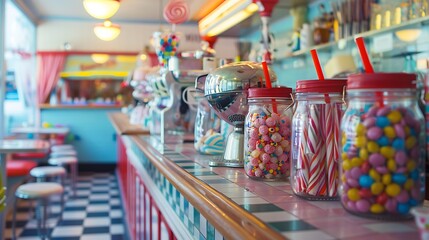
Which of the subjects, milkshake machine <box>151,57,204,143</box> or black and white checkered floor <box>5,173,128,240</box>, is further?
black and white checkered floor <box>5,173,128,240</box>

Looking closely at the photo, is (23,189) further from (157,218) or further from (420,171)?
(420,171)

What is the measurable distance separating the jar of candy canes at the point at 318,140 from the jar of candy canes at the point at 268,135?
0.62 ft

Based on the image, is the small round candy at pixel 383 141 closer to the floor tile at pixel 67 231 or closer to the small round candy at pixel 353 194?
the small round candy at pixel 353 194

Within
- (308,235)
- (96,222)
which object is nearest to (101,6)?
(96,222)

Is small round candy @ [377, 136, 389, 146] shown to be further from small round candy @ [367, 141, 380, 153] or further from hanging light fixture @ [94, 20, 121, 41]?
hanging light fixture @ [94, 20, 121, 41]

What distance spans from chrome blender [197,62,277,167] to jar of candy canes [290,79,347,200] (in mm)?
508

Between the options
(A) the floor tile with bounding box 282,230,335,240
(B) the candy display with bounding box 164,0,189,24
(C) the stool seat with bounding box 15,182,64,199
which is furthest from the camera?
(C) the stool seat with bounding box 15,182,64,199

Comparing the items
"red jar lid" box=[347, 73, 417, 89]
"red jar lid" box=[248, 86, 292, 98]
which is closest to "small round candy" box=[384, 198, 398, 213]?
"red jar lid" box=[347, 73, 417, 89]

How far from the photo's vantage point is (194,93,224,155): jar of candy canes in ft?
6.43

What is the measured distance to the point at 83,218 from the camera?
529 cm

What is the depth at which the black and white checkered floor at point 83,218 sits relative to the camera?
4.61 metres

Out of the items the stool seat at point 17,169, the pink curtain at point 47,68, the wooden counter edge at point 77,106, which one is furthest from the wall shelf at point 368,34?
the pink curtain at point 47,68

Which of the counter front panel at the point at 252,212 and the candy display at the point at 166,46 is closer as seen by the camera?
the counter front panel at the point at 252,212

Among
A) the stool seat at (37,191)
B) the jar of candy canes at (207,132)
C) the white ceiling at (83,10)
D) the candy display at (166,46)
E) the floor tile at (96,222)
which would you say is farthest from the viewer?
the white ceiling at (83,10)
